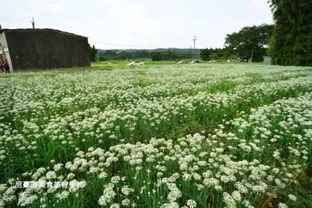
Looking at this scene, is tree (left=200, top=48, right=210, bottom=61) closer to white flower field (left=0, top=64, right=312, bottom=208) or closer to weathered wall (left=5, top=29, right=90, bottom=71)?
weathered wall (left=5, top=29, right=90, bottom=71)

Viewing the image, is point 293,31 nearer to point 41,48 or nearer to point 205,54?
point 41,48

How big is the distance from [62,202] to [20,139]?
287 cm

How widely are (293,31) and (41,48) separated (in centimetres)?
4022

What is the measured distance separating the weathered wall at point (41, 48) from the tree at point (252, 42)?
79329 mm

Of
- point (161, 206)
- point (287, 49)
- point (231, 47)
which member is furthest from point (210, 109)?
point (231, 47)

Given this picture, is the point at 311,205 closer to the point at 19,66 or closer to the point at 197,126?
the point at 197,126

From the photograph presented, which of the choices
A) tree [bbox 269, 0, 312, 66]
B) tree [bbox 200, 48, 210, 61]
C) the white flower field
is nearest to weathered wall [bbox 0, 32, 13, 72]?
the white flower field

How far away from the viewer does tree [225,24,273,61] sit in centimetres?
9931

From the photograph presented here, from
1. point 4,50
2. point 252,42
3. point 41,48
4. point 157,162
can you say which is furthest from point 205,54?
point 157,162

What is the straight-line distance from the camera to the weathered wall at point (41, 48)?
3128 centimetres

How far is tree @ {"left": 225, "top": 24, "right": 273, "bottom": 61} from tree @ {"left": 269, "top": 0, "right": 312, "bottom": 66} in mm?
55766

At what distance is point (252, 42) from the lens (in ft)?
325

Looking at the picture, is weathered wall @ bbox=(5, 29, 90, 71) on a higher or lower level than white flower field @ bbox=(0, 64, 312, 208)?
higher

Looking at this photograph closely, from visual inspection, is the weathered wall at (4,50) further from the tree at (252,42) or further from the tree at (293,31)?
the tree at (252,42)
